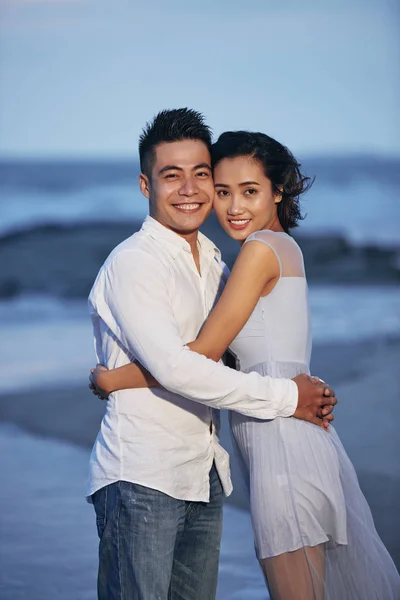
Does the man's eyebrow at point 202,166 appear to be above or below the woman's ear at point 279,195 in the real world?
above

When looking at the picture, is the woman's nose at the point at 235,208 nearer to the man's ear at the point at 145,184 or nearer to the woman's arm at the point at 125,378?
the man's ear at the point at 145,184

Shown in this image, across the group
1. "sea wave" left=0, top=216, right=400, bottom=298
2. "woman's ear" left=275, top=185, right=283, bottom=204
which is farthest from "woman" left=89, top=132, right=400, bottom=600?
"sea wave" left=0, top=216, right=400, bottom=298

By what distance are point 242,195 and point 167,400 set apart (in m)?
0.50

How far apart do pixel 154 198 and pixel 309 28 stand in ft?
12.4

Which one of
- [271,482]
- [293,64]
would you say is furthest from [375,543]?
[293,64]

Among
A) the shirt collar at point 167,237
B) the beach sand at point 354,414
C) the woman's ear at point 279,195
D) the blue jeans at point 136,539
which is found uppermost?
the woman's ear at point 279,195

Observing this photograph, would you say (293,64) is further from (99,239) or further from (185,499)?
(185,499)

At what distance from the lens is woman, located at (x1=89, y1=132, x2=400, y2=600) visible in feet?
5.93

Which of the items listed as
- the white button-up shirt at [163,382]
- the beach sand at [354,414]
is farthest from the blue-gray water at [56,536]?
the white button-up shirt at [163,382]

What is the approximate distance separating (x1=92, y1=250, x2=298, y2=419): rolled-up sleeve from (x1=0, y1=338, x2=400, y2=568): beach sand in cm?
177

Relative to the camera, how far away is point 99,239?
7148 mm

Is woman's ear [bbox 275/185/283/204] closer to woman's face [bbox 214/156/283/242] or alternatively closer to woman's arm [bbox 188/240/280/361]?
woman's face [bbox 214/156/283/242]

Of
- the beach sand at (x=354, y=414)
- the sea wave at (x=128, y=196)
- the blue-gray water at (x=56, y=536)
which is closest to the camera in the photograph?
the blue-gray water at (x=56, y=536)

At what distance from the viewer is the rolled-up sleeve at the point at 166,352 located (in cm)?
175
